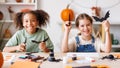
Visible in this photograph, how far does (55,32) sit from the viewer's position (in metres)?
3.75

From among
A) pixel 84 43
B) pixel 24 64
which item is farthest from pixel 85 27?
pixel 24 64

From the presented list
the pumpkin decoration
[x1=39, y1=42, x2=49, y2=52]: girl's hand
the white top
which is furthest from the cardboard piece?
the pumpkin decoration

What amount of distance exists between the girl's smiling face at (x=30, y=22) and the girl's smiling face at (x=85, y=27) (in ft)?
1.33

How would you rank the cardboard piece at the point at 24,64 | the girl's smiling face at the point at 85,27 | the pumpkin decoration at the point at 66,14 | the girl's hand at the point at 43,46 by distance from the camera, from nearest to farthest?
the cardboard piece at the point at 24,64 < the girl's hand at the point at 43,46 < the girl's smiling face at the point at 85,27 < the pumpkin decoration at the point at 66,14

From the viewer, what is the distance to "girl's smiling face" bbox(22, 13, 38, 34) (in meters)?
2.29

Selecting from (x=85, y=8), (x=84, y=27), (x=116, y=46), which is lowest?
(x=116, y=46)

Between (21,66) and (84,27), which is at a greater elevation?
(84,27)

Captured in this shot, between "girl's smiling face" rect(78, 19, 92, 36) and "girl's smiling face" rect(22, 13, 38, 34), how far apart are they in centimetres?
41

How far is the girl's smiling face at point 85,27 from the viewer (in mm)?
2213

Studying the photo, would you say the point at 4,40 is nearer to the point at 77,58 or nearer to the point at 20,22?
the point at 20,22

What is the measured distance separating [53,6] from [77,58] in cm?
202

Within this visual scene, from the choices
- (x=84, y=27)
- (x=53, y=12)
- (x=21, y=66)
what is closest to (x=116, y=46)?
(x=53, y=12)

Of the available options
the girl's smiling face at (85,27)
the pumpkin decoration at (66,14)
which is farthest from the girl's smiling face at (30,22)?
the pumpkin decoration at (66,14)

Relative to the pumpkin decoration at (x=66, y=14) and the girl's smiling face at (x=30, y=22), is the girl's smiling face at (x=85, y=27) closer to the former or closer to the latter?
the girl's smiling face at (x=30, y=22)
